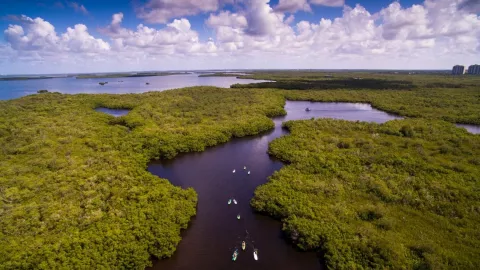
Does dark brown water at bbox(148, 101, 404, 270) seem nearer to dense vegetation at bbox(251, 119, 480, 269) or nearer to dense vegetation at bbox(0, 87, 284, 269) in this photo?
dense vegetation at bbox(251, 119, 480, 269)

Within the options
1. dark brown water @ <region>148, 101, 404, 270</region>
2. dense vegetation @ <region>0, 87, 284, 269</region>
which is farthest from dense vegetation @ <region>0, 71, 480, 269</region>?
dark brown water @ <region>148, 101, 404, 270</region>

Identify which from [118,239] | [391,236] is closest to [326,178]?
[391,236]

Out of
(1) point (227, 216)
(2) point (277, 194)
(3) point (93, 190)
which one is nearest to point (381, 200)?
(2) point (277, 194)

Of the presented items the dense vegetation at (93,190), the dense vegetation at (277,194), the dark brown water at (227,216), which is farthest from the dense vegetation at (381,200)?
the dense vegetation at (93,190)

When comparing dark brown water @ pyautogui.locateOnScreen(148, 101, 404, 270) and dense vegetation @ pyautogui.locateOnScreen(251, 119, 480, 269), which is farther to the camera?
dark brown water @ pyautogui.locateOnScreen(148, 101, 404, 270)

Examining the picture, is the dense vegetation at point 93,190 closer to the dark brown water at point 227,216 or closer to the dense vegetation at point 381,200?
the dark brown water at point 227,216

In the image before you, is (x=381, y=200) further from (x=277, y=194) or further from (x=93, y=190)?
(x=93, y=190)
